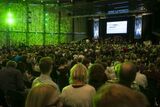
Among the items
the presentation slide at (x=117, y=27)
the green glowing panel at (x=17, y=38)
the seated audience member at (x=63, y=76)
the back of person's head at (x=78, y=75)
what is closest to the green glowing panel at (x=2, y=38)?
the green glowing panel at (x=17, y=38)

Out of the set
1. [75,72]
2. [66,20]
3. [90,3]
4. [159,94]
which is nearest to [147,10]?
[90,3]

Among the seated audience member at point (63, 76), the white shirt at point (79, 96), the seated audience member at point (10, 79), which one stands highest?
the white shirt at point (79, 96)

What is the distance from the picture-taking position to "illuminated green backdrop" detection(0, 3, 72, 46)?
35.3 meters

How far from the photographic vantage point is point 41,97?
2410 millimetres

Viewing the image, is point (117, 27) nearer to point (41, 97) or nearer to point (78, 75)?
point (78, 75)

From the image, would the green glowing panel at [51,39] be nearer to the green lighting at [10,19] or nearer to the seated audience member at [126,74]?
the green lighting at [10,19]

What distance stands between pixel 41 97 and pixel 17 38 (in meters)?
34.1

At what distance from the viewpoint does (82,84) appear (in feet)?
15.3

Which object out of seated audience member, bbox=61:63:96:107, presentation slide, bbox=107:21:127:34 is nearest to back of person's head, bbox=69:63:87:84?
seated audience member, bbox=61:63:96:107

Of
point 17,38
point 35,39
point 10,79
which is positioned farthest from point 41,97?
point 35,39

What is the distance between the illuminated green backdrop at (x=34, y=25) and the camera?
3534 cm

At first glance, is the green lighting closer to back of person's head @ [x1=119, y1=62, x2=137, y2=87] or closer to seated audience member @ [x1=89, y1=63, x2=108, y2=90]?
seated audience member @ [x1=89, y1=63, x2=108, y2=90]

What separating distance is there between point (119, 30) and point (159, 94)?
93.3 feet

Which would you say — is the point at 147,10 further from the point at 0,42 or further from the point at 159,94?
the point at 159,94
